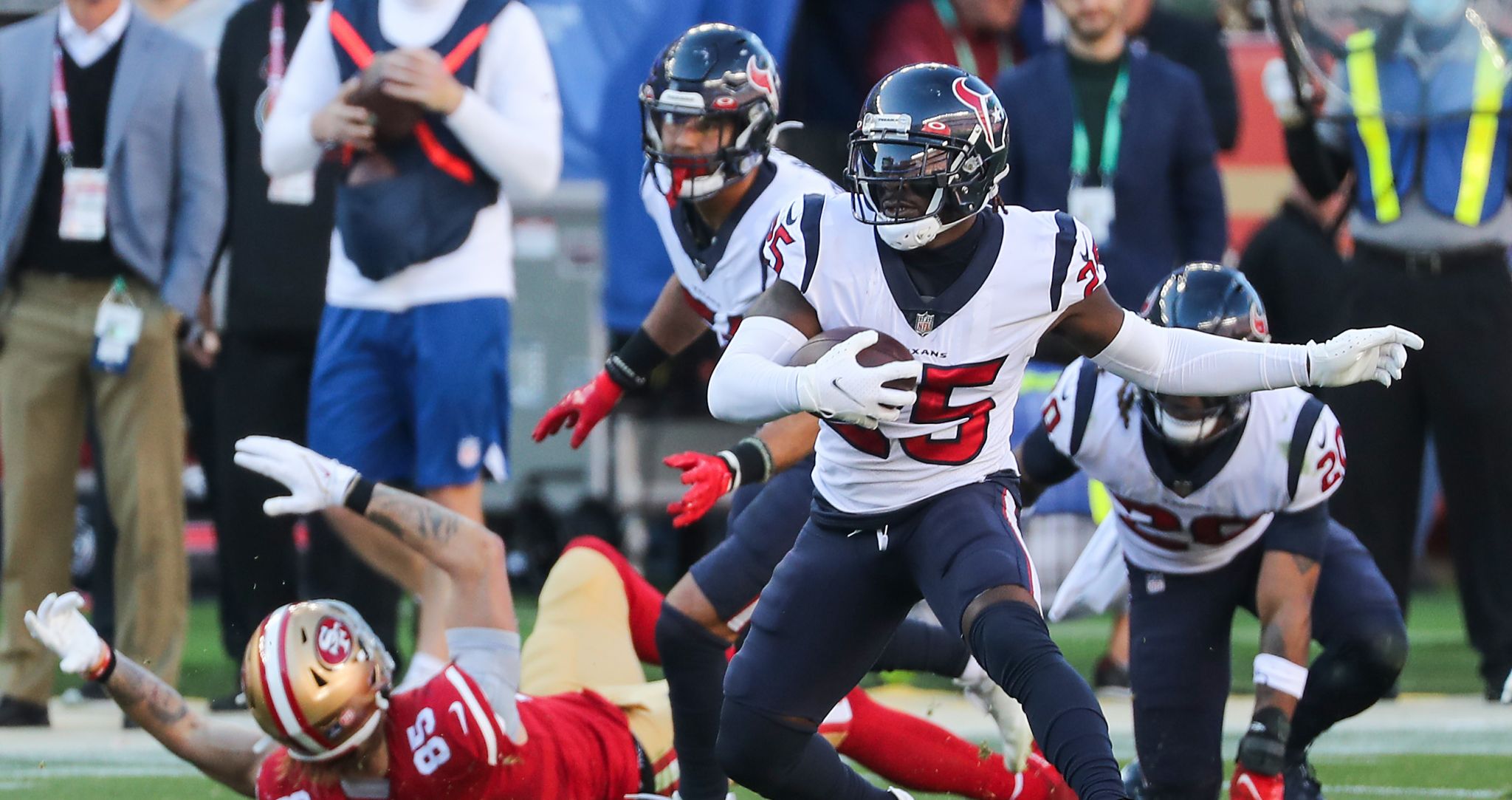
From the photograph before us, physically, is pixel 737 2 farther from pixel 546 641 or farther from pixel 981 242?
pixel 981 242

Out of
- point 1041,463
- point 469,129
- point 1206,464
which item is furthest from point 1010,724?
point 469,129

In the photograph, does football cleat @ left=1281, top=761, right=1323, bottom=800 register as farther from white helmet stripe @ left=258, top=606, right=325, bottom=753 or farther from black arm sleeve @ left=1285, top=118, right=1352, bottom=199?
black arm sleeve @ left=1285, top=118, right=1352, bottom=199

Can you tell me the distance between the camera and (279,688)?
403cm

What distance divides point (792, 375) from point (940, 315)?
40cm

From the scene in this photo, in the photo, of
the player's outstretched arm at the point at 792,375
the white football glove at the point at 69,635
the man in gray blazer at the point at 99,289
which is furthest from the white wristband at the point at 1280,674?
the man in gray blazer at the point at 99,289

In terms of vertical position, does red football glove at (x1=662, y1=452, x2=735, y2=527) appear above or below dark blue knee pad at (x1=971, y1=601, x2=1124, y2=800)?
above

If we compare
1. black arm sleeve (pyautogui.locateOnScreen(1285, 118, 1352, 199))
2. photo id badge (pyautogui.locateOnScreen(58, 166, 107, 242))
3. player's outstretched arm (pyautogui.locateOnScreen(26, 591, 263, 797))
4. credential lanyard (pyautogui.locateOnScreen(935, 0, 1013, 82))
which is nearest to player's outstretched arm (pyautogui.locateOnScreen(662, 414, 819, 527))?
player's outstretched arm (pyautogui.locateOnScreen(26, 591, 263, 797))

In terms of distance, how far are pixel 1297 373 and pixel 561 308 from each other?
18.6ft

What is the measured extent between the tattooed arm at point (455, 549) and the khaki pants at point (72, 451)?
198 centimetres

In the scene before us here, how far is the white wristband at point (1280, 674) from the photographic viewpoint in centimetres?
457

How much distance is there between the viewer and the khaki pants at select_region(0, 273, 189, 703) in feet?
20.9

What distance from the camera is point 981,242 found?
4.07 metres

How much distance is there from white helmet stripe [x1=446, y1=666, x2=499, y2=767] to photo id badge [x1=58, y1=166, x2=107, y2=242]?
8.62 feet

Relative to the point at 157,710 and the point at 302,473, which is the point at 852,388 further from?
the point at 157,710
